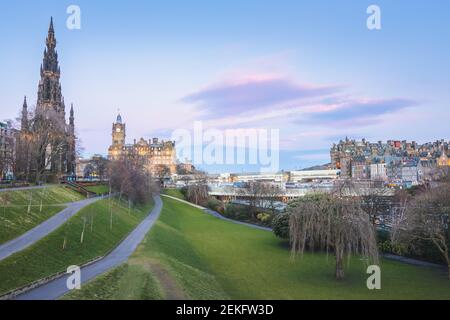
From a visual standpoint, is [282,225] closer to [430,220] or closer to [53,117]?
[430,220]

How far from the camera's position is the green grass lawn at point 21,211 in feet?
88.9

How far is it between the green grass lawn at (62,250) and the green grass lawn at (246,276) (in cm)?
315

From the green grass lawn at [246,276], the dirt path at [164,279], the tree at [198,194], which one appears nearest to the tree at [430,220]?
the green grass lawn at [246,276]

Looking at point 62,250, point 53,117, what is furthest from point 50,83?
point 62,250

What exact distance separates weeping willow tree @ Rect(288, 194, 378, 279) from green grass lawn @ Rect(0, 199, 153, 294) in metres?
14.8

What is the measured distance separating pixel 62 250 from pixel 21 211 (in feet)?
31.2

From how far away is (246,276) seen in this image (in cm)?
2836

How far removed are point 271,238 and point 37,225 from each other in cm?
2698

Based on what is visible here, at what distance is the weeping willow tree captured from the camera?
82.3ft

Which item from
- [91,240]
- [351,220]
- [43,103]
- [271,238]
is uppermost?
[43,103]

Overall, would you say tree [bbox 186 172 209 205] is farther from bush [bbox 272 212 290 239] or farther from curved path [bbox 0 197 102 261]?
curved path [bbox 0 197 102 261]

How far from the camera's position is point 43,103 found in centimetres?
9044
